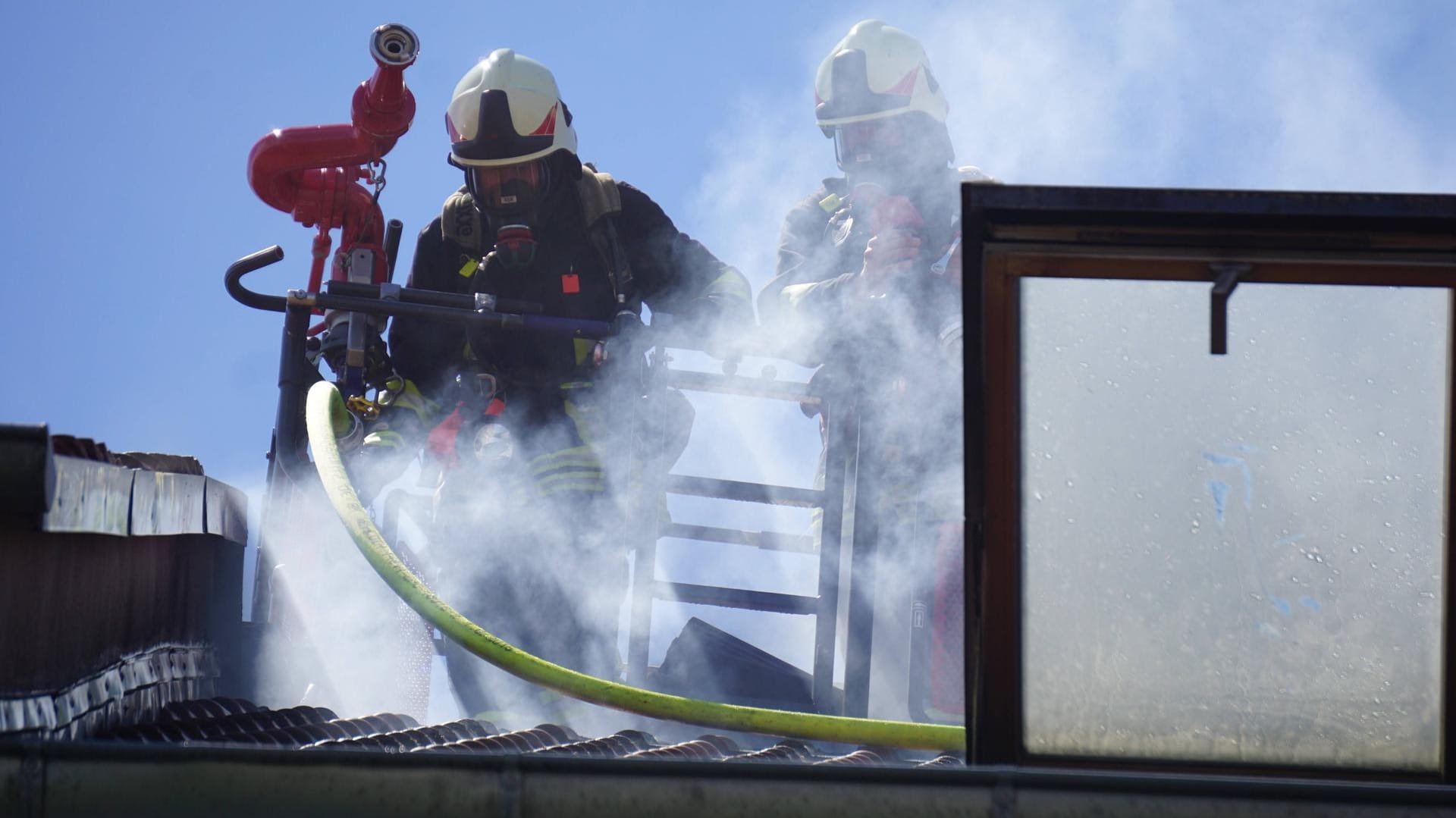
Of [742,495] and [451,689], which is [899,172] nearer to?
[742,495]

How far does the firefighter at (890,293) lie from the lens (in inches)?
205

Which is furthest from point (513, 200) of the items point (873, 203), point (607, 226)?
point (873, 203)

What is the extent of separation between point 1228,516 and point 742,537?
2.97m

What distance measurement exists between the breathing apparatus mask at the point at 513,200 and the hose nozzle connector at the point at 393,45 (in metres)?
0.56

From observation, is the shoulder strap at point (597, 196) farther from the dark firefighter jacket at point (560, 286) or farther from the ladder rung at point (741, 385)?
the ladder rung at point (741, 385)

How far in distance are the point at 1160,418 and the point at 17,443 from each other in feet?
5.98

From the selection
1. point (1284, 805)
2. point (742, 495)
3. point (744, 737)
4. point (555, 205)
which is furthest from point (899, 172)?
point (1284, 805)

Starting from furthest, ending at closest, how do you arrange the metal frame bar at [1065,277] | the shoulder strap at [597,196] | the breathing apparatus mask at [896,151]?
the breathing apparatus mask at [896,151], the shoulder strap at [597,196], the metal frame bar at [1065,277]

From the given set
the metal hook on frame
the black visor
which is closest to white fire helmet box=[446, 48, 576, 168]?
the black visor

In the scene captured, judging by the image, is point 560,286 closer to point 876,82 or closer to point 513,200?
point 513,200

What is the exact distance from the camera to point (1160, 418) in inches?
95.1

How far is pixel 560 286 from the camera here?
238 inches

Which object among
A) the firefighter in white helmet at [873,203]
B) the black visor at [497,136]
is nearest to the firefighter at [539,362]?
the black visor at [497,136]

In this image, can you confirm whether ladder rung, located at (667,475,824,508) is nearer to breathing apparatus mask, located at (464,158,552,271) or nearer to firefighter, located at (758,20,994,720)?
firefighter, located at (758,20,994,720)
